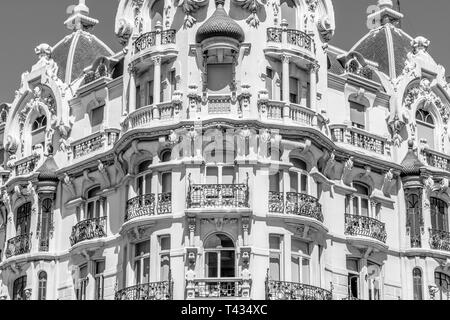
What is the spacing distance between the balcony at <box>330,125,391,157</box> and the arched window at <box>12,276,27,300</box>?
14226 mm

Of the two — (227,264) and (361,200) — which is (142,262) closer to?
(227,264)

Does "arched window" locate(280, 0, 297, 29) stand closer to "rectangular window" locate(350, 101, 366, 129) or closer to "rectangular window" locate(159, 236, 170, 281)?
"rectangular window" locate(350, 101, 366, 129)

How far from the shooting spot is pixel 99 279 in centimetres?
5409

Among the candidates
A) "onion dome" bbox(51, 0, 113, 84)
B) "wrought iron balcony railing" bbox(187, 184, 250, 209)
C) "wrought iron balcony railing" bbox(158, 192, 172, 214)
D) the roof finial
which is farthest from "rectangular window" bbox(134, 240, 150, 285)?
the roof finial

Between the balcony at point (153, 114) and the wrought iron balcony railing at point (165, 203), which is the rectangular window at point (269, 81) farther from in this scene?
the wrought iron balcony railing at point (165, 203)

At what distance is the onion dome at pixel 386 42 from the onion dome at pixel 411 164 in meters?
3.91

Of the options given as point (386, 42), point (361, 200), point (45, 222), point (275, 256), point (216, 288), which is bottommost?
point (216, 288)

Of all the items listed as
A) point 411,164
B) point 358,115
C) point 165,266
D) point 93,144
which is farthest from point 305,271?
point 93,144

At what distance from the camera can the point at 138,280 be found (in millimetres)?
51125

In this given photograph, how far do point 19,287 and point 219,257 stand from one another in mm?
11687

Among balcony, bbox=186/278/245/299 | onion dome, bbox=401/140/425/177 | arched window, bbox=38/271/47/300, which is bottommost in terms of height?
balcony, bbox=186/278/245/299

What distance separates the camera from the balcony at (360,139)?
54344mm

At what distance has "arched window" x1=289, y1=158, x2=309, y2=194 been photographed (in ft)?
169
